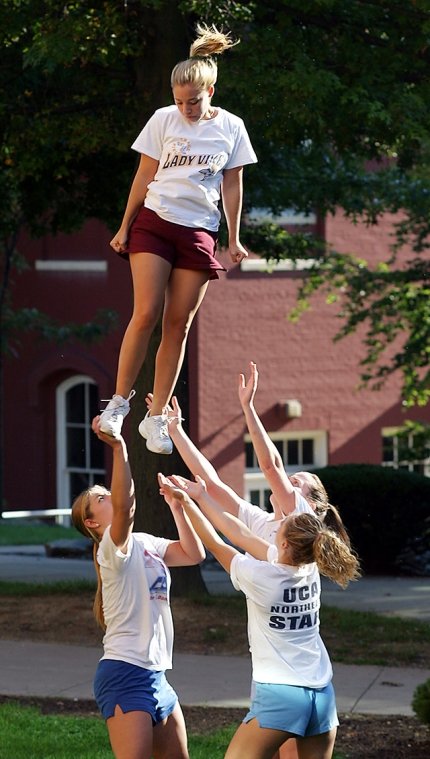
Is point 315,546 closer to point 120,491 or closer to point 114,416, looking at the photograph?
point 120,491

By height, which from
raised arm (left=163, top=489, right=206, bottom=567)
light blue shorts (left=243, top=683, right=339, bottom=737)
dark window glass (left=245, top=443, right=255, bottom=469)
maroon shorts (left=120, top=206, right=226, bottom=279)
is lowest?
dark window glass (left=245, top=443, right=255, bottom=469)

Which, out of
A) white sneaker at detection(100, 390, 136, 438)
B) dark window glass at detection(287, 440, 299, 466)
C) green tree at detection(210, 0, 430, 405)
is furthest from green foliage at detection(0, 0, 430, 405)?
dark window glass at detection(287, 440, 299, 466)

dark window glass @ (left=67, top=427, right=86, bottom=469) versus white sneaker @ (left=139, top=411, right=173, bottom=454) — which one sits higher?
white sneaker @ (left=139, top=411, right=173, bottom=454)

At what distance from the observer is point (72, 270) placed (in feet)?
76.4

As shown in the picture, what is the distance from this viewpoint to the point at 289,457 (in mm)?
23172

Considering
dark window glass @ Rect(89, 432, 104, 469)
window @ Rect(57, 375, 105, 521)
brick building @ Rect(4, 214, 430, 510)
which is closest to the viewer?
brick building @ Rect(4, 214, 430, 510)

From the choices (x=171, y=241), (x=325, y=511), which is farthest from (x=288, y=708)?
(x=171, y=241)

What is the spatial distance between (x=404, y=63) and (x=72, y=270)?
13.9 m

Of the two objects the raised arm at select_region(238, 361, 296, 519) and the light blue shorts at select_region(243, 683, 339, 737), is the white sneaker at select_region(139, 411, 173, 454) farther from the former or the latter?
the light blue shorts at select_region(243, 683, 339, 737)

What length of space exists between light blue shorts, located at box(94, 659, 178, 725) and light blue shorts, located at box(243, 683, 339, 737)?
1.34 feet

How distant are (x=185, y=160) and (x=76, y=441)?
734 inches

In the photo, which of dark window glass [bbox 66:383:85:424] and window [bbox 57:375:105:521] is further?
dark window glass [bbox 66:383:85:424]

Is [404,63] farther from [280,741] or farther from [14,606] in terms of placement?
[280,741]

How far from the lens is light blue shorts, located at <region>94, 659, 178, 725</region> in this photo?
201 inches
